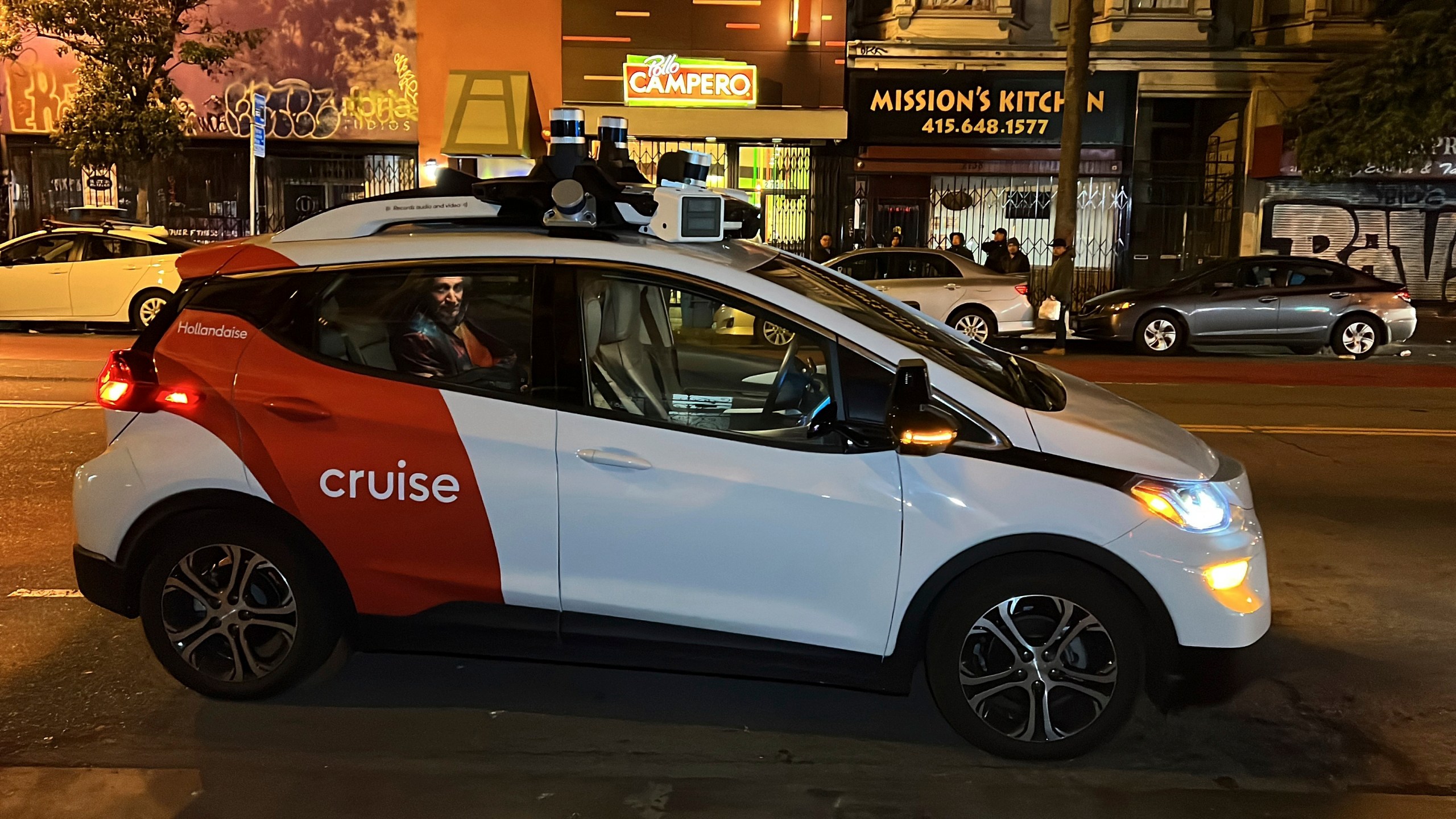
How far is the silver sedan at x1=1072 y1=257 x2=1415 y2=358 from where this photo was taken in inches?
669

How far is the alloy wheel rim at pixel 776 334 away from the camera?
4375 millimetres

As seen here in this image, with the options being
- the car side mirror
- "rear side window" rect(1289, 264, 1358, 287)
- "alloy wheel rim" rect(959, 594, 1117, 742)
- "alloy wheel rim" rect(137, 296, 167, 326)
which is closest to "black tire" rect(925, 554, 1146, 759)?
"alloy wheel rim" rect(959, 594, 1117, 742)

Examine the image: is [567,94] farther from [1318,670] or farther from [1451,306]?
[1318,670]

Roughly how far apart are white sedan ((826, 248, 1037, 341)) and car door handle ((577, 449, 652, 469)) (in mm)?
12910

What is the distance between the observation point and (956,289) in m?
17.0

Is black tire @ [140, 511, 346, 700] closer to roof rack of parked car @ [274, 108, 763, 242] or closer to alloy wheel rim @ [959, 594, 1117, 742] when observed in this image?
roof rack of parked car @ [274, 108, 763, 242]

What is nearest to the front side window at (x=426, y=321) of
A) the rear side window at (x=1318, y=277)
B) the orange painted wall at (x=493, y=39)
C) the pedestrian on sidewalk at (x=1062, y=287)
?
the pedestrian on sidewalk at (x=1062, y=287)

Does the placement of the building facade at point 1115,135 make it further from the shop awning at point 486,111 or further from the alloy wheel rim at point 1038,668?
the alloy wheel rim at point 1038,668

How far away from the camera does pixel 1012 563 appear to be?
4094 mm

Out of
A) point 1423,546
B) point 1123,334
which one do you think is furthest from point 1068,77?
point 1423,546

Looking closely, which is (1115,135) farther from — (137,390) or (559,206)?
(137,390)

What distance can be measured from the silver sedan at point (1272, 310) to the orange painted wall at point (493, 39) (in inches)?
Result: 441

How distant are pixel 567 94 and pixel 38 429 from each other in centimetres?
1457

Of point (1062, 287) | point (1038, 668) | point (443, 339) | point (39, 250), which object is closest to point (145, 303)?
point (39, 250)
